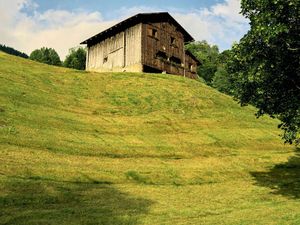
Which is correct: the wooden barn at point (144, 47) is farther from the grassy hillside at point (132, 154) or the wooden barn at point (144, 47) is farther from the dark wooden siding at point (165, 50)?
the grassy hillside at point (132, 154)

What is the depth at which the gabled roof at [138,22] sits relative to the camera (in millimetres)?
62969

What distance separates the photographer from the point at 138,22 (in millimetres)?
63062

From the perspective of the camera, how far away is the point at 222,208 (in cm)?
2172

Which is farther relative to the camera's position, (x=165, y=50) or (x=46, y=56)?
(x=46, y=56)

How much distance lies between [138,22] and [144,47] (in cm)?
451

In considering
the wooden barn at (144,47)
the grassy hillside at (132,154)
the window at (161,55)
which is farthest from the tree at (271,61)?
the window at (161,55)

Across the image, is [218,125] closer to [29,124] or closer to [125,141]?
[125,141]

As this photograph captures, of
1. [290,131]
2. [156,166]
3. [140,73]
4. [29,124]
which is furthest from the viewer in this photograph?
[140,73]

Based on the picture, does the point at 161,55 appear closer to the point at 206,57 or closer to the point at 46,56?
the point at 46,56

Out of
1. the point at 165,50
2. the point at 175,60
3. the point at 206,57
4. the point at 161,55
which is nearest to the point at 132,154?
the point at 161,55

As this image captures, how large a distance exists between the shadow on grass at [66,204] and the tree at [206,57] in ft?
364

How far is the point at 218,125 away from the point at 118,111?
457 inches

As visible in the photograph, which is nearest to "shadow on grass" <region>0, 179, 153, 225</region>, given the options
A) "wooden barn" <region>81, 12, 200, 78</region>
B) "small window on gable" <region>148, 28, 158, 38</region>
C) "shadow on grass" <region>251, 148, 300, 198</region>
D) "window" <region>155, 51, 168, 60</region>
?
"shadow on grass" <region>251, 148, 300, 198</region>

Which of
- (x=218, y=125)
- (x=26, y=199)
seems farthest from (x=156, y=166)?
(x=218, y=125)
